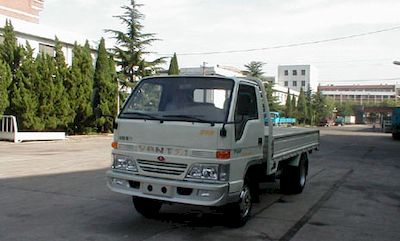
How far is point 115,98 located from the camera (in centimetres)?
3269

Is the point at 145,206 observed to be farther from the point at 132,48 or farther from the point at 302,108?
the point at 302,108

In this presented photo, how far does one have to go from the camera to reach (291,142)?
9406 millimetres

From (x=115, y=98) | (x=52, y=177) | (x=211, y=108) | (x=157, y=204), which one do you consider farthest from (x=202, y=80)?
(x=115, y=98)

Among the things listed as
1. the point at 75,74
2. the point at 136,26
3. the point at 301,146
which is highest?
the point at 136,26

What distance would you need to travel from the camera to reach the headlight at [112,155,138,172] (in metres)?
6.70

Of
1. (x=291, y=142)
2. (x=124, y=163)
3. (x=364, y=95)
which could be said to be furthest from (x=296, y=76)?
(x=124, y=163)

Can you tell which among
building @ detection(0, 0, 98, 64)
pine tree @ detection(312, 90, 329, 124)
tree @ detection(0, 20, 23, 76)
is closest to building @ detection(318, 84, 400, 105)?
pine tree @ detection(312, 90, 329, 124)

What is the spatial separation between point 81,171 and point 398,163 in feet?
40.7

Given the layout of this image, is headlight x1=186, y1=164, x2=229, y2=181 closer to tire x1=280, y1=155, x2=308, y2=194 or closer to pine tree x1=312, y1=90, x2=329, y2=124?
tire x1=280, y1=155, x2=308, y2=194

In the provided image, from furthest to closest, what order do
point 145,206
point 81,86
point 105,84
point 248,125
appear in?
point 105,84 → point 81,86 → point 145,206 → point 248,125

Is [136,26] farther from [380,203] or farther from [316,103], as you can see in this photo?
[316,103]

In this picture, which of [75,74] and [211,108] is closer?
[211,108]

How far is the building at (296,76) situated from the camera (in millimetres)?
151625

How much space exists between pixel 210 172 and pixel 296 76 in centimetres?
15192
